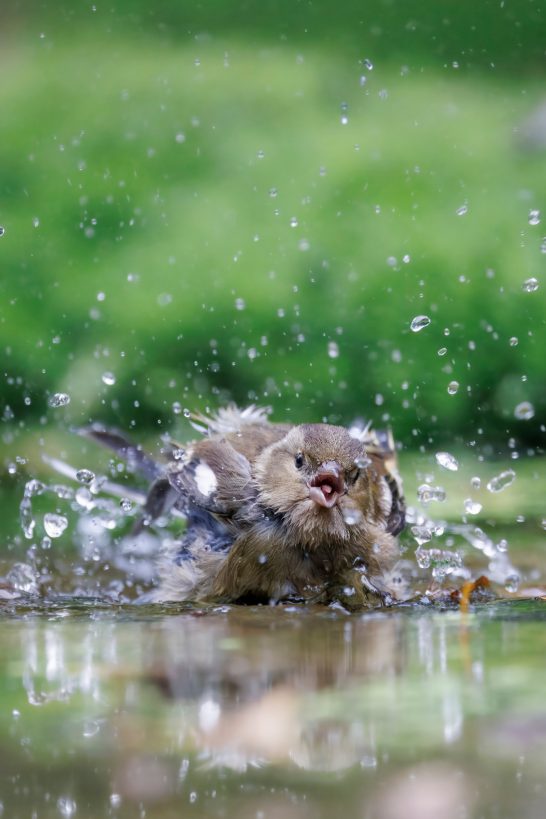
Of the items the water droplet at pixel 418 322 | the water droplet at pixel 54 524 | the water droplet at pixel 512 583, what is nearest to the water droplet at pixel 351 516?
the water droplet at pixel 512 583

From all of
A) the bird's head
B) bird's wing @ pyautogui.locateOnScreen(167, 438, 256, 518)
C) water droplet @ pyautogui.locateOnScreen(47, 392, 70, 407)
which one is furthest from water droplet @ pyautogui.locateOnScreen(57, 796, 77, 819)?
water droplet @ pyautogui.locateOnScreen(47, 392, 70, 407)

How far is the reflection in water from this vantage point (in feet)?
4.83

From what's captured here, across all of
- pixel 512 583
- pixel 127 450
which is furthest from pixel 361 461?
pixel 127 450

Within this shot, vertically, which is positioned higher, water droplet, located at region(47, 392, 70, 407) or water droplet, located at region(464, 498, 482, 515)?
water droplet, located at region(47, 392, 70, 407)

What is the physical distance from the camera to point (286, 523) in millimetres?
3266

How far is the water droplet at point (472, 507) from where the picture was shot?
488cm

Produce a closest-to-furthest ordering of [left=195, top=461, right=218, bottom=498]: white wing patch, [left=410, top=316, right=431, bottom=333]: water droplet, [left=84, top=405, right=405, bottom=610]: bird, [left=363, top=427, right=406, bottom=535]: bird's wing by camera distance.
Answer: [left=84, top=405, right=405, bottom=610]: bird
[left=195, top=461, right=218, bottom=498]: white wing patch
[left=363, top=427, right=406, bottom=535]: bird's wing
[left=410, top=316, right=431, bottom=333]: water droplet

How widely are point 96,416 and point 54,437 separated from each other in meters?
0.27

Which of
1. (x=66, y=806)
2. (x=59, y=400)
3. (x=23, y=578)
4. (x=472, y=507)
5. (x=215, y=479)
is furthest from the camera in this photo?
(x=59, y=400)

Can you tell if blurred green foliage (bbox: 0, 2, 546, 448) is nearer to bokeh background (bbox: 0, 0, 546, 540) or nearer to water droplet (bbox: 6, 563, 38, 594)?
bokeh background (bbox: 0, 0, 546, 540)

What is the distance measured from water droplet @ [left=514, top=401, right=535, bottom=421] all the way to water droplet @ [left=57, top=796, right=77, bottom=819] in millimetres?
4695

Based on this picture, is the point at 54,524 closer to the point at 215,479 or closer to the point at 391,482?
the point at 215,479

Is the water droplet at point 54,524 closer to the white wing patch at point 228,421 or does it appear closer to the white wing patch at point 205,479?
the white wing patch at point 228,421

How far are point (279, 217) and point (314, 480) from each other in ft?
14.0
